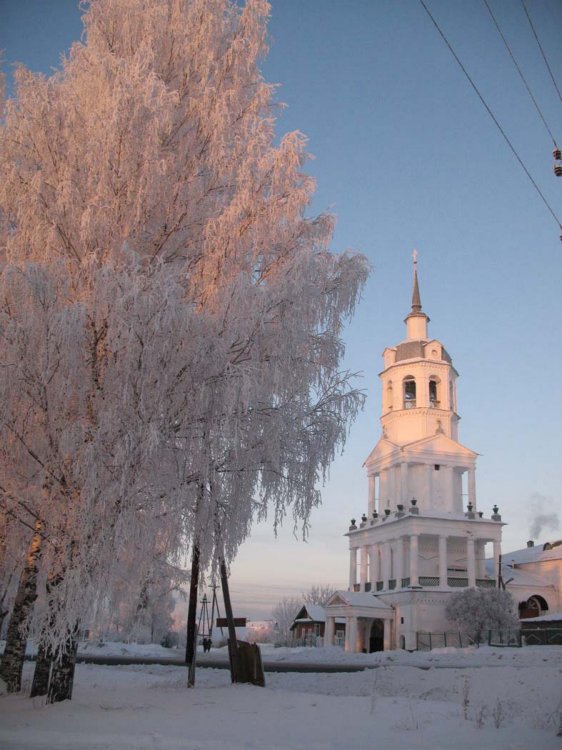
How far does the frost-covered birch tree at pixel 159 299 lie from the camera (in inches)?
388

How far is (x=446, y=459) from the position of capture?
2114 inches

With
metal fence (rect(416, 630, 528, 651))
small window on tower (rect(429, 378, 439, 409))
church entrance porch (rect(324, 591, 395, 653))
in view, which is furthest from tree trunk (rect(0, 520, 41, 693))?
small window on tower (rect(429, 378, 439, 409))

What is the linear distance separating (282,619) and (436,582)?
5458 centimetres

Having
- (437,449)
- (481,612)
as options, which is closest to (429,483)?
(437,449)

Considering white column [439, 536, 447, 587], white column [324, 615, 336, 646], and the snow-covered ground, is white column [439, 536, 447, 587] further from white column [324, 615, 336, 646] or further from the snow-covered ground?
the snow-covered ground

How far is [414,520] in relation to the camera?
49875 millimetres

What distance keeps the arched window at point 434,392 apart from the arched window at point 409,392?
1359mm

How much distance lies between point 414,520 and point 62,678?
138 ft

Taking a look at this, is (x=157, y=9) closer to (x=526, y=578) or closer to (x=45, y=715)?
A: (x=45, y=715)

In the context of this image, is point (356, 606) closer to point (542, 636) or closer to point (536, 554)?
point (542, 636)

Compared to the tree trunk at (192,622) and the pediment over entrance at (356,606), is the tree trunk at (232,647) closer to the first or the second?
the tree trunk at (192,622)

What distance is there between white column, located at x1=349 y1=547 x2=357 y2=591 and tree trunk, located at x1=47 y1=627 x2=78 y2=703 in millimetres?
48437

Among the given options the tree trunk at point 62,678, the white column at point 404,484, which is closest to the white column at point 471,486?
the white column at point 404,484

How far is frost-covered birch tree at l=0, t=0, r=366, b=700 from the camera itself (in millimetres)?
9859
